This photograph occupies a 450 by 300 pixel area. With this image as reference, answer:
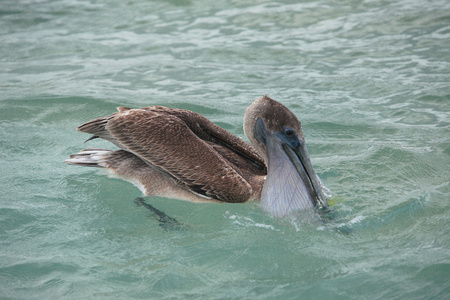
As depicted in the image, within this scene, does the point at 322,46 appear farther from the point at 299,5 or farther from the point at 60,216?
the point at 60,216

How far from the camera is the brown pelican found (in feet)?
15.3

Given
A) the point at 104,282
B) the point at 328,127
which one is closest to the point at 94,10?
the point at 328,127

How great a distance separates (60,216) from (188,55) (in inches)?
206

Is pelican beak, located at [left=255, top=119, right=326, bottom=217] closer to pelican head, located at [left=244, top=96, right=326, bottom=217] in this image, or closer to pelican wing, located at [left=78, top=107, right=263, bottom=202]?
pelican head, located at [left=244, top=96, right=326, bottom=217]

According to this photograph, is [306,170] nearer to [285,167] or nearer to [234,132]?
[285,167]

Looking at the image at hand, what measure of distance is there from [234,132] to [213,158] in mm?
2178

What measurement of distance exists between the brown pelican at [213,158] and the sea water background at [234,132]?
7.4 inches

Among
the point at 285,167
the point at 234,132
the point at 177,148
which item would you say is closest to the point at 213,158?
the point at 177,148

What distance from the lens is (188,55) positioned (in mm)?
9445

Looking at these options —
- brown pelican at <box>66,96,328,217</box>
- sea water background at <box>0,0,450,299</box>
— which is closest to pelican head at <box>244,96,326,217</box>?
brown pelican at <box>66,96,328,217</box>

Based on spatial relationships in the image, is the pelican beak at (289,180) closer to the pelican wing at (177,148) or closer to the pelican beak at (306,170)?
the pelican beak at (306,170)

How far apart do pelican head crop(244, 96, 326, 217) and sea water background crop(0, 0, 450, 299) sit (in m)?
0.17

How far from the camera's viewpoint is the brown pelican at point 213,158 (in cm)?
466

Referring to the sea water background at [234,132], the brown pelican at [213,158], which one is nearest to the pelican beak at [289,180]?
the brown pelican at [213,158]
